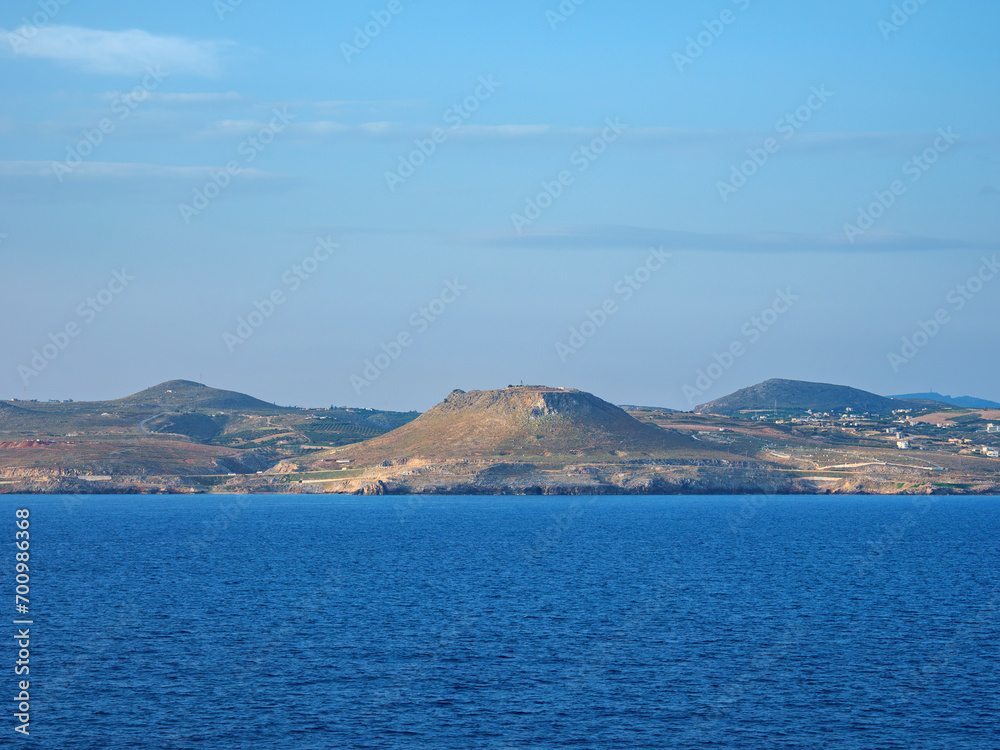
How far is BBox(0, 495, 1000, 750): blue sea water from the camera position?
42.9m

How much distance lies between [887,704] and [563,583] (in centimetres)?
3960

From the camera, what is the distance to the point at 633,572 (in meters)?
91.4

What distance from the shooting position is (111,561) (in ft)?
326

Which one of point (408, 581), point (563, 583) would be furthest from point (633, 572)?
point (408, 581)

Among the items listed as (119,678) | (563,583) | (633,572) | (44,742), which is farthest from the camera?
(633,572)

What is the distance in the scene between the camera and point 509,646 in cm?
5806

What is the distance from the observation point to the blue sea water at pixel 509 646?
4291cm

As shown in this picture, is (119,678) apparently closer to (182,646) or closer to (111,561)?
(182,646)

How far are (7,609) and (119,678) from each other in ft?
76.8

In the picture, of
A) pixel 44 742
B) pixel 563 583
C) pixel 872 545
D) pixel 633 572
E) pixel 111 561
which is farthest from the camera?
pixel 872 545

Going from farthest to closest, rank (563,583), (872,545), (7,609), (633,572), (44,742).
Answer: (872,545)
(633,572)
(563,583)
(7,609)
(44,742)

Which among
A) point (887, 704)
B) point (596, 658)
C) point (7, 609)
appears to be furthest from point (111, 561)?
point (887, 704)

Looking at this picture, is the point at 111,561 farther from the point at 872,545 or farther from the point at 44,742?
the point at 872,545

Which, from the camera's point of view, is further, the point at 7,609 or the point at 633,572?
the point at 633,572
